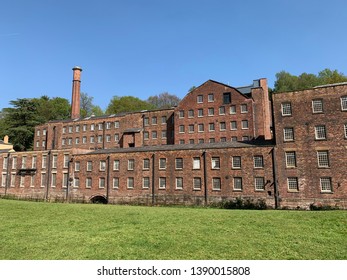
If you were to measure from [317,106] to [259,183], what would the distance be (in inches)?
382

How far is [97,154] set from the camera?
36.7 meters

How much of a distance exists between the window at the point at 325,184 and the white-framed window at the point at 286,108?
7234mm

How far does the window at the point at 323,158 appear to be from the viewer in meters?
25.8

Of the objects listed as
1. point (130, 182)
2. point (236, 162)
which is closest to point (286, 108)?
point (236, 162)

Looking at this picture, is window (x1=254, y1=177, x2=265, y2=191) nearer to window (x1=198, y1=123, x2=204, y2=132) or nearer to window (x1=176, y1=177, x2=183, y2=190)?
window (x1=176, y1=177, x2=183, y2=190)

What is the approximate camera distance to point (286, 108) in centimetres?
2812

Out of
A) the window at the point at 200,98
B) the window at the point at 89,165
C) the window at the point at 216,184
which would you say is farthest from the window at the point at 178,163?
the window at the point at 200,98

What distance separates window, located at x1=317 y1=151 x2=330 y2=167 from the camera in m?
25.8

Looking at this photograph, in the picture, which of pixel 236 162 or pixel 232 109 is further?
pixel 232 109

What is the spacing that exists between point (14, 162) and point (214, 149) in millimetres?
33129

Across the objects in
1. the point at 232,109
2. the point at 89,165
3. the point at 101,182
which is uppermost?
the point at 232,109

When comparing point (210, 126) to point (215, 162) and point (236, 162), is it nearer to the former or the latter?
point (215, 162)

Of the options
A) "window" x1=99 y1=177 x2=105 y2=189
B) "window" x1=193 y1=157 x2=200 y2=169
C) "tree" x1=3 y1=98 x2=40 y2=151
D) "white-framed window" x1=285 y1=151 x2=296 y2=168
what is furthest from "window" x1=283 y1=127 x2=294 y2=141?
"tree" x1=3 y1=98 x2=40 y2=151

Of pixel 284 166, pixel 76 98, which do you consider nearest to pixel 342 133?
pixel 284 166
